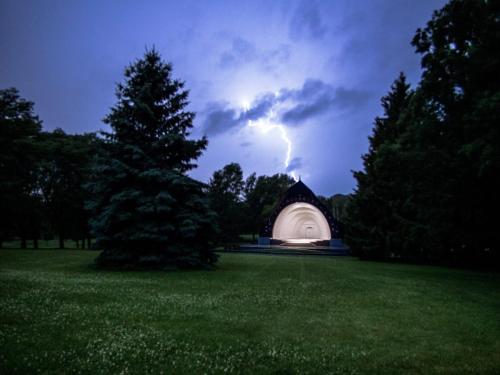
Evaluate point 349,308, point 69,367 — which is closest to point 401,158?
point 349,308

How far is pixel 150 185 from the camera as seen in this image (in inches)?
564

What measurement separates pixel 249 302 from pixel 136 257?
8.03 meters

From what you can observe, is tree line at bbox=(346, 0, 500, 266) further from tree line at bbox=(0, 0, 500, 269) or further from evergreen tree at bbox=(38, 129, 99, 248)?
evergreen tree at bbox=(38, 129, 99, 248)

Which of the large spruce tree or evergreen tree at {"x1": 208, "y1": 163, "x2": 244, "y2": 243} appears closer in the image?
the large spruce tree

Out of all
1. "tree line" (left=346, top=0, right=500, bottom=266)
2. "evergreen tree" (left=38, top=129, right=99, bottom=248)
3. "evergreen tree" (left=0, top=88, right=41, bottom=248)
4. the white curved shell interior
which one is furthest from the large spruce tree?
the white curved shell interior

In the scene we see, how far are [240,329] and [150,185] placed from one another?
1024cm

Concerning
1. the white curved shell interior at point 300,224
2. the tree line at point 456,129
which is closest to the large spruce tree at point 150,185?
the tree line at point 456,129

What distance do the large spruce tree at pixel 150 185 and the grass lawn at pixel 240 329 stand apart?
401 centimetres

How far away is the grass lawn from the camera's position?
13.3 feet

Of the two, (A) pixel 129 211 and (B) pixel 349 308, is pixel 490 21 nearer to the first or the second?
(B) pixel 349 308

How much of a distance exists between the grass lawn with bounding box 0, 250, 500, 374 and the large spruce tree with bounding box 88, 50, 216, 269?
4007mm

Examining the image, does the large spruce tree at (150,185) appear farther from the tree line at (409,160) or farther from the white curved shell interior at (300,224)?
the white curved shell interior at (300,224)

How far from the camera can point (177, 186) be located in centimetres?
1441

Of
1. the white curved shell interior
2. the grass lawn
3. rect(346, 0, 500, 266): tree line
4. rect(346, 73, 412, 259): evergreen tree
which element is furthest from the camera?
the white curved shell interior
